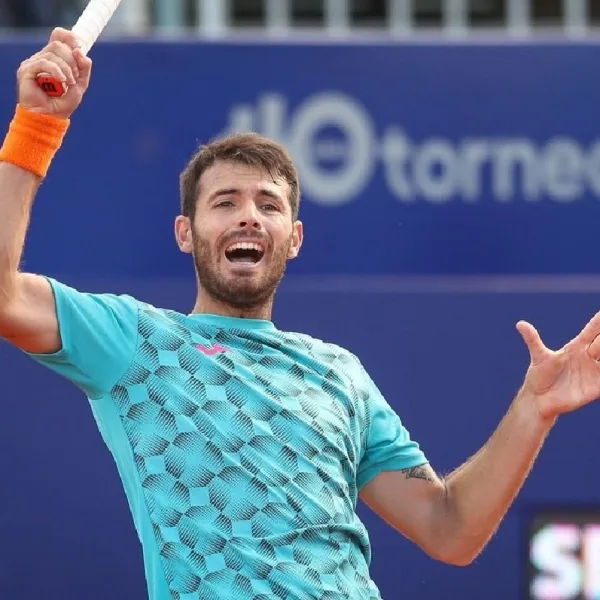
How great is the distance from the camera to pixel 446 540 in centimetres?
339

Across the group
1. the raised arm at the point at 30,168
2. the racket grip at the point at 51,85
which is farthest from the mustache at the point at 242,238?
the racket grip at the point at 51,85

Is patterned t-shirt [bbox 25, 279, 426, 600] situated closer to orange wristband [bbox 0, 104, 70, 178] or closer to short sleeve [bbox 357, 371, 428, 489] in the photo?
short sleeve [bbox 357, 371, 428, 489]

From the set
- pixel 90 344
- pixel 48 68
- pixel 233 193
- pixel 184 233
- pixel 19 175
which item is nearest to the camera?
pixel 48 68

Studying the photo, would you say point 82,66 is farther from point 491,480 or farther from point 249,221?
point 491,480

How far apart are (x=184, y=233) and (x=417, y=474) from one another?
0.73 m

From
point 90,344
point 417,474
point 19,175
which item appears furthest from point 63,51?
point 417,474

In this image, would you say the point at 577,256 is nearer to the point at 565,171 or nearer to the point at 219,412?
the point at 565,171

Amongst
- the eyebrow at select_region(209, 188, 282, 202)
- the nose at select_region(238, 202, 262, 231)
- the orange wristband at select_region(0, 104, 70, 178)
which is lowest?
the nose at select_region(238, 202, 262, 231)

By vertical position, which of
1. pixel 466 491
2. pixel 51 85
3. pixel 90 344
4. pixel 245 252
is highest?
pixel 51 85

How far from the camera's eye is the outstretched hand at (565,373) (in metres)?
3.25

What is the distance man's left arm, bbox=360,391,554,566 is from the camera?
3295 mm

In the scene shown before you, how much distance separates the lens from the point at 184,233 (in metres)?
3.48

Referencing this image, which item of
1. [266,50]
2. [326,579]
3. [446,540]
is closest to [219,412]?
[326,579]

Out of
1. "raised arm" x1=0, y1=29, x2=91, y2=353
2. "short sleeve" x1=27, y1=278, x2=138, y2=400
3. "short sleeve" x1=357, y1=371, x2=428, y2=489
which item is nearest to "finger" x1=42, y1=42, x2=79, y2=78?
"raised arm" x1=0, y1=29, x2=91, y2=353
